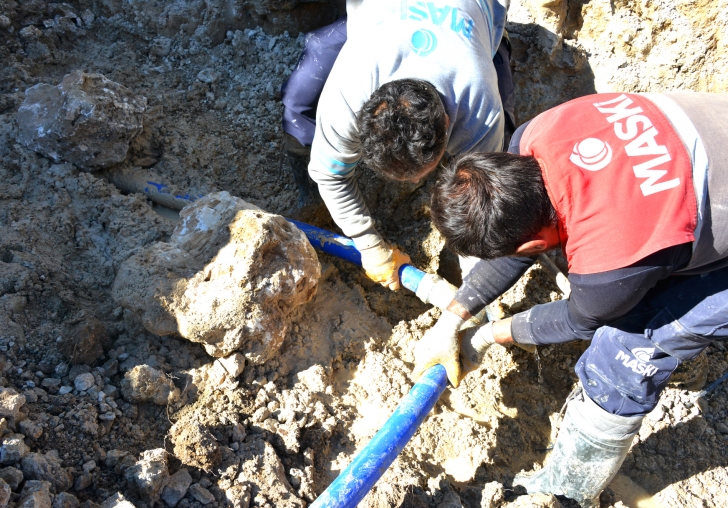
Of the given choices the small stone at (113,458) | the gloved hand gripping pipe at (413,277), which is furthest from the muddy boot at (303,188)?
the small stone at (113,458)

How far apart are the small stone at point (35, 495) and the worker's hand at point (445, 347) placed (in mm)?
1353

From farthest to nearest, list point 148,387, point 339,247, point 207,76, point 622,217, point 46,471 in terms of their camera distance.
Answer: point 207,76, point 339,247, point 148,387, point 46,471, point 622,217

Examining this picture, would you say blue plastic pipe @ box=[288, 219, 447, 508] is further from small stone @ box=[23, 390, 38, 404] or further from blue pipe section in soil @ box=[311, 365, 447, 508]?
small stone @ box=[23, 390, 38, 404]

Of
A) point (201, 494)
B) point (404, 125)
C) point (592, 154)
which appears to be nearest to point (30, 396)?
point (201, 494)

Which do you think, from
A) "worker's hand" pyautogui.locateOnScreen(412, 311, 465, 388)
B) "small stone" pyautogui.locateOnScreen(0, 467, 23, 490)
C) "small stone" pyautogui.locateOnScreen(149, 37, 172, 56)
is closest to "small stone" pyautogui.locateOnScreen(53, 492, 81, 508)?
"small stone" pyautogui.locateOnScreen(0, 467, 23, 490)

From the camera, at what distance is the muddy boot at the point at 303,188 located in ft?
9.61

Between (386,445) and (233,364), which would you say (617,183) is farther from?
(233,364)

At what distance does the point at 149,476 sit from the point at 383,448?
74 centimetres

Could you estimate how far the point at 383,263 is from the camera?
8.28 ft

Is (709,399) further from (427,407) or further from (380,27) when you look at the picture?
(380,27)

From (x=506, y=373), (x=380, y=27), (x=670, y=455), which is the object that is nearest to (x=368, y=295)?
(x=506, y=373)

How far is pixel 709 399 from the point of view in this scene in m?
2.54

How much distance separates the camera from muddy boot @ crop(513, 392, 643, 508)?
1902mm

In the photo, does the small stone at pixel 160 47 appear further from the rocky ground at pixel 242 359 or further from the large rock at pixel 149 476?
Result: the large rock at pixel 149 476
